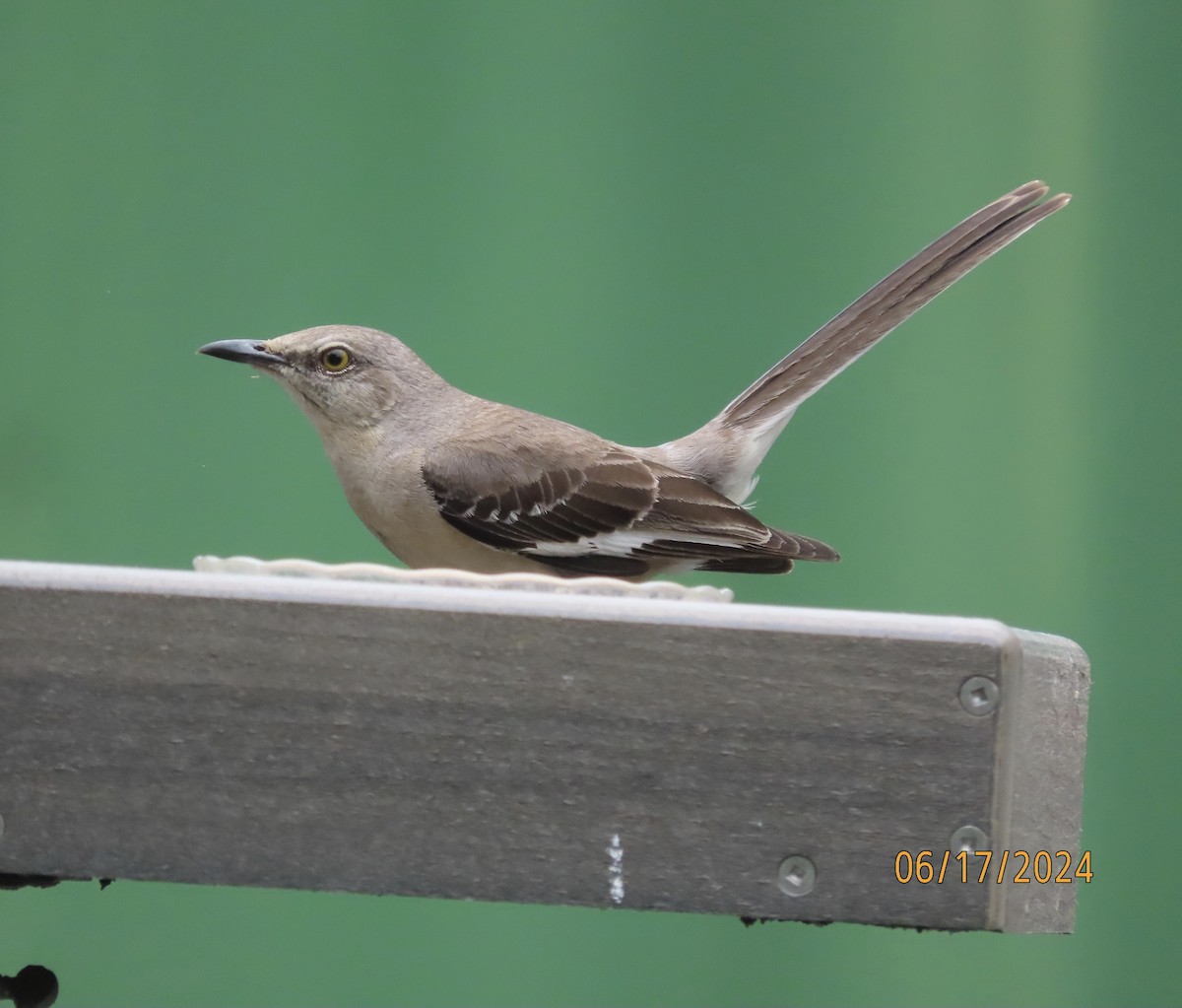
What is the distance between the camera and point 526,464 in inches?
83.9

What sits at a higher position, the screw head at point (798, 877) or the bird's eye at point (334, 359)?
the bird's eye at point (334, 359)

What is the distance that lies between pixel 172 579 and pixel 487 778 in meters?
0.28

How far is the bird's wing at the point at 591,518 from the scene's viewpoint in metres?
2.04

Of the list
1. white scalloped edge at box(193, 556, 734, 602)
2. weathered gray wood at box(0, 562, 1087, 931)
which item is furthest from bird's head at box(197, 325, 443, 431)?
weathered gray wood at box(0, 562, 1087, 931)

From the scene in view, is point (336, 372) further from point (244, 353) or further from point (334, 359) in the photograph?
point (244, 353)

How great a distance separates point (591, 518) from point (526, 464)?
15cm

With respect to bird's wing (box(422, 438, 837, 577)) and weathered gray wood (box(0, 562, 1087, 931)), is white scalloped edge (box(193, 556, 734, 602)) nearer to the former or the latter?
weathered gray wood (box(0, 562, 1087, 931))

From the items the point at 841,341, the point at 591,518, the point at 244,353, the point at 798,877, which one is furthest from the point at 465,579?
the point at 841,341

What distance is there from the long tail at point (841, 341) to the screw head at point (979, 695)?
4.64 ft

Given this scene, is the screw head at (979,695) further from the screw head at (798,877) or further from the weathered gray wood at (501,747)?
the screw head at (798,877)

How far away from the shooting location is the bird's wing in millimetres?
2041

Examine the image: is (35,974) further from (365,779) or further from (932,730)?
(932,730)

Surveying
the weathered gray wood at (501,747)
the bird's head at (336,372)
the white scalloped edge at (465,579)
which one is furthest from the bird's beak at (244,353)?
the weathered gray wood at (501,747)

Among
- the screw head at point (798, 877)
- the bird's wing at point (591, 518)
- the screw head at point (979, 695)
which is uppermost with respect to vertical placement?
the bird's wing at point (591, 518)
